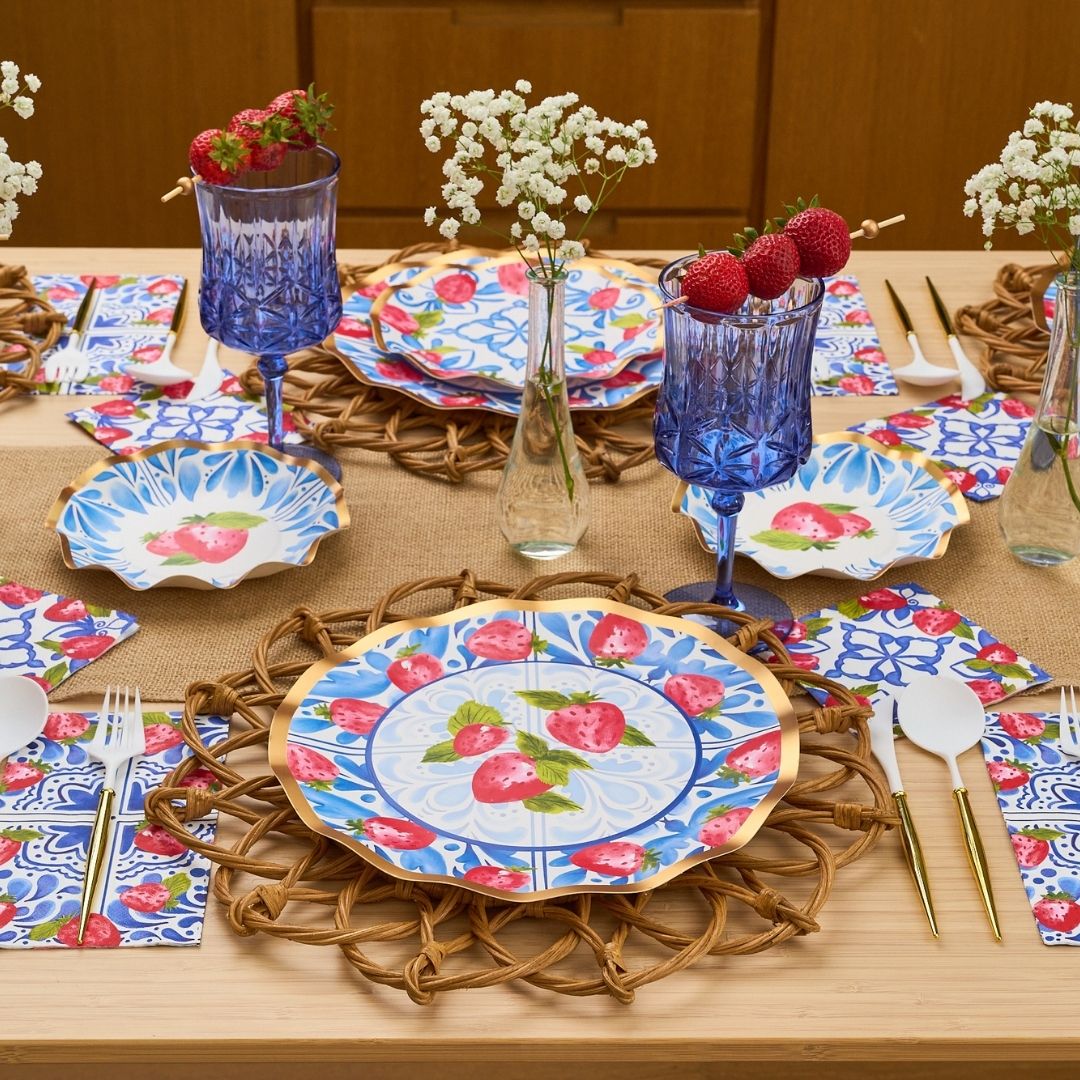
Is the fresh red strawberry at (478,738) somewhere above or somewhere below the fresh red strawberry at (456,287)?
below

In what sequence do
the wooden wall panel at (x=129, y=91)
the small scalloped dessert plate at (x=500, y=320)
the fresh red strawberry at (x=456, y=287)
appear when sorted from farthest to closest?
the wooden wall panel at (x=129, y=91) → the fresh red strawberry at (x=456, y=287) → the small scalloped dessert plate at (x=500, y=320)

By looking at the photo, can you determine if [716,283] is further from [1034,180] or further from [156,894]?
[156,894]

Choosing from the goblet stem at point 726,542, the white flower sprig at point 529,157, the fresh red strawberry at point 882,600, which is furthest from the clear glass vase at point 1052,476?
the white flower sprig at point 529,157

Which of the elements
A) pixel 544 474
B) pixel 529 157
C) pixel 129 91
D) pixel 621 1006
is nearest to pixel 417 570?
pixel 544 474

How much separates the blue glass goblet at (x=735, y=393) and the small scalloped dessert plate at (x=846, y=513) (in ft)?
0.35

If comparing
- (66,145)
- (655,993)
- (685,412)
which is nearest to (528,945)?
(655,993)

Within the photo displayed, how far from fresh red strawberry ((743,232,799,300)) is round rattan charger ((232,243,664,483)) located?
0.32 metres

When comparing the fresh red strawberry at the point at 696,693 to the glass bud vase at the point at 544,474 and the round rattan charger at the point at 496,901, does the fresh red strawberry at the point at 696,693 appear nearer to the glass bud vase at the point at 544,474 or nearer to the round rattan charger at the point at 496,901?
the round rattan charger at the point at 496,901

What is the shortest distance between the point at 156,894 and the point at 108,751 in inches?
5.0

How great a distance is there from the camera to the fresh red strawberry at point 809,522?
3.76 ft

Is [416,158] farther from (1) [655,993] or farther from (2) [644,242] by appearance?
(1) [655,993]

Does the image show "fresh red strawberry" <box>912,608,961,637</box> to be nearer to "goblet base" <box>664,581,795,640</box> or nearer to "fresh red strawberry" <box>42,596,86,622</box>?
"goblet base" <box>664,581,795,640</box>

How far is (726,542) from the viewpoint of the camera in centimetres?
103

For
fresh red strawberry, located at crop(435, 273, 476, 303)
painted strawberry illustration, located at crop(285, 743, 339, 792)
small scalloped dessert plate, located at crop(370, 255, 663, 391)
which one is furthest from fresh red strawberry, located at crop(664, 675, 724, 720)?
fresh red strawberry, located at crop(435, 273, 476, 303)
